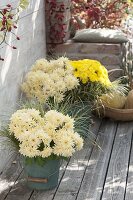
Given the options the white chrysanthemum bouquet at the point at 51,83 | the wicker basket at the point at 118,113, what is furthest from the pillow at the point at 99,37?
the white chrysanthemum bouquet at the point at 51,83

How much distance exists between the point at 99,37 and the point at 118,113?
0.99 m

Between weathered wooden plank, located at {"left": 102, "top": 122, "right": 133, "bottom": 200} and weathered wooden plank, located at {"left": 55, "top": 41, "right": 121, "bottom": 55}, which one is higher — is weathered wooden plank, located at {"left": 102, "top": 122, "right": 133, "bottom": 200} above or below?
below

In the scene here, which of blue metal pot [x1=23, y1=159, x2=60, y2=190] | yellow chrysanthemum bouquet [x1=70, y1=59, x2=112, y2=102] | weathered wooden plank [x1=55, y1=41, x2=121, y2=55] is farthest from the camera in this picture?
weathered wooden plank [x1=55, y1=41, x2=121, y2=55]

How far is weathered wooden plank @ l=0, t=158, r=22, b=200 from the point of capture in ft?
11.8

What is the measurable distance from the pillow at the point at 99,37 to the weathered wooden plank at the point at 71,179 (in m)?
1.48

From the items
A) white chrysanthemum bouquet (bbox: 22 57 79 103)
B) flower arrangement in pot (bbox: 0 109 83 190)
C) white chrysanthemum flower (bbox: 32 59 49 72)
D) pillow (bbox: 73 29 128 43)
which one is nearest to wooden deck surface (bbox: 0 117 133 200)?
flower arrangement in pot (bbox: 0 109 83 190)

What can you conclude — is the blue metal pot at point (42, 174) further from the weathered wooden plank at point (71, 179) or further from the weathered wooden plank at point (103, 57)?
the weathered wooden plank at point (103, 57)

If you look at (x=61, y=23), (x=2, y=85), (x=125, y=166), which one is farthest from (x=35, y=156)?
(x=61, y=23)

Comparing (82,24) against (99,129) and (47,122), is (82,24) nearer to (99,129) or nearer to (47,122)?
(99,129)

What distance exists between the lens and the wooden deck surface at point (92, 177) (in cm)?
354

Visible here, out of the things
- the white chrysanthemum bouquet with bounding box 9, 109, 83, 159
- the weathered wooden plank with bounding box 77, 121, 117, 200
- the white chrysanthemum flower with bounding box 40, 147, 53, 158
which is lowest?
the weathered wooden plank with bounding box 77, 121, 117, 200

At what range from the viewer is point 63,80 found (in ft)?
14.0

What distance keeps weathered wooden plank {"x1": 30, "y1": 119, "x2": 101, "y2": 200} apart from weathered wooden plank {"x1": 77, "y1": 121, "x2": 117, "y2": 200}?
50mm

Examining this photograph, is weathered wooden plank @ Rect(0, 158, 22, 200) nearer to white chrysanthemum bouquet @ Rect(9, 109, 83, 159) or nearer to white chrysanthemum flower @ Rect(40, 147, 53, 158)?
white chrysanthemum bouquet @ Rect(9, 109, 83, 159)
